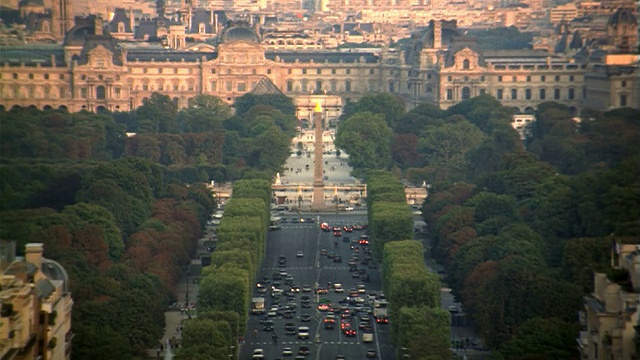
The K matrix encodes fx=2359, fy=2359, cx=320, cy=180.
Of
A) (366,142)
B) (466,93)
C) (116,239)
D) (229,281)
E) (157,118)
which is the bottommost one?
(229,281)

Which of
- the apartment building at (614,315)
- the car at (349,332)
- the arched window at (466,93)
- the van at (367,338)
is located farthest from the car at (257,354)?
the arched window at (466,93)

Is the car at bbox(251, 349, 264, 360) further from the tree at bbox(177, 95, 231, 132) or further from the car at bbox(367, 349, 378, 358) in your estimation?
the tree at bbox(177, 95, 231, 132)

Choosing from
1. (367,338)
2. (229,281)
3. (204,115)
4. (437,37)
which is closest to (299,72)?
(437,37)

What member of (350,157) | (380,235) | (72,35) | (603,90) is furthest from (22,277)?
(72,35)

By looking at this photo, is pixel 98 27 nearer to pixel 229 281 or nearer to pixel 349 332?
pixel 229 281

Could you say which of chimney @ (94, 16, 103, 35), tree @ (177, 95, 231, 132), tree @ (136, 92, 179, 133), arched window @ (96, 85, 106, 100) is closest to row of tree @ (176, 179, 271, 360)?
tree @ (177, 95, 231, 132)

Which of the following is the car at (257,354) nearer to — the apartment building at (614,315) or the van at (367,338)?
the van at (367,338)
